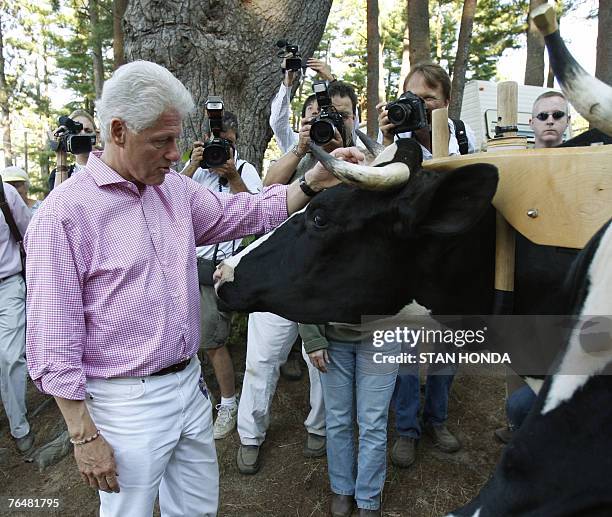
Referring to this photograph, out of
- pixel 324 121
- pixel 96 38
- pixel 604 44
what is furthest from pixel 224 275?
pixel 96 38

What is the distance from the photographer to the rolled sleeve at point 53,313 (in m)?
1.83

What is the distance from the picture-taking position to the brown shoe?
3234 mm

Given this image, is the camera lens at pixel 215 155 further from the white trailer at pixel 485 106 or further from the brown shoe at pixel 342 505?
the white trailer at pixel 485 106

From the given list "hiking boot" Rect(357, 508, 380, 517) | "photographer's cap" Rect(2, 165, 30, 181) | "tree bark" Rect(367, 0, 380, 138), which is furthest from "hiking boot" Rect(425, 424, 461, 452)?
"tree bark" Rect(367, 0, 380, 138)

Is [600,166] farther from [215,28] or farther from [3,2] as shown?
[3,2]

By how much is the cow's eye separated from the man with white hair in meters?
0.40

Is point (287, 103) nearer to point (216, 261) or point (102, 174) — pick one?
point (216, 261)

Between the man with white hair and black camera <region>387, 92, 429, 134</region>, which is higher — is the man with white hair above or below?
below

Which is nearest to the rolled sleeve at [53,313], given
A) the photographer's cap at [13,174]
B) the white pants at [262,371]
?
the white pants at [262,371]

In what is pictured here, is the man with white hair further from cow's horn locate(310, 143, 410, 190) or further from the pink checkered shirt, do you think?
cow's horn locate(310, 143, 410, 190)

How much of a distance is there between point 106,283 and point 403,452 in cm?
271

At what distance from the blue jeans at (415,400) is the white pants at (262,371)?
24.3 inches

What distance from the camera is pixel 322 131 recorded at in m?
2.97

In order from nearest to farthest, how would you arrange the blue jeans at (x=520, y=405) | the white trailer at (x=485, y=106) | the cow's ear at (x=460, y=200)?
the cow's ear at (x=460, y=200)
the blue jeans at (x=520, y=405)
the white trailer at (x=485, y=106)
